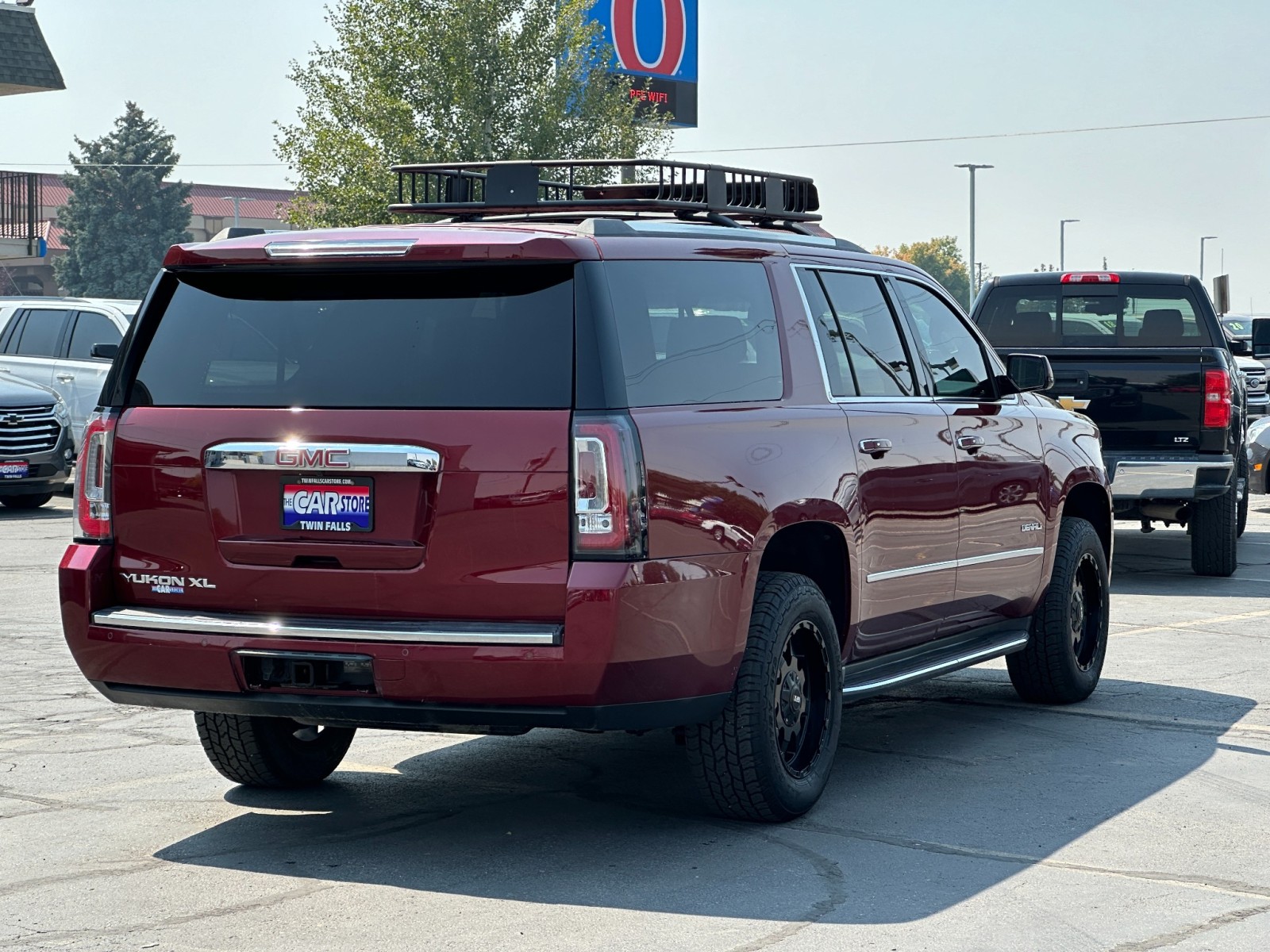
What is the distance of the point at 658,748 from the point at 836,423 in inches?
67.8

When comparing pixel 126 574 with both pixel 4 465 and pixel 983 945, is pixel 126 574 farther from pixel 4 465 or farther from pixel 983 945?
pixel 4 465

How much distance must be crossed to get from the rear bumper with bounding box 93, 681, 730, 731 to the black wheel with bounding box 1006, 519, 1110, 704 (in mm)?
2943

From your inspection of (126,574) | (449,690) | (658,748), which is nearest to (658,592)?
(449,690)

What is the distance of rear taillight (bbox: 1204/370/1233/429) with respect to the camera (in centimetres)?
1241

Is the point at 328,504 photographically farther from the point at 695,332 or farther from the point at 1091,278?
the point at 1091,278

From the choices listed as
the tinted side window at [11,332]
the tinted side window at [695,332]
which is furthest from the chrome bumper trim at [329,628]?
the tinted side window at [11,332]

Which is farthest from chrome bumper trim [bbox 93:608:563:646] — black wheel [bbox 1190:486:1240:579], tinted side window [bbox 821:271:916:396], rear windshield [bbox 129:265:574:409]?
black wheel [bbox 1190:486:1240:579]

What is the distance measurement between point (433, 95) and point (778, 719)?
33856 mm

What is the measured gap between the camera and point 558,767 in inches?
271

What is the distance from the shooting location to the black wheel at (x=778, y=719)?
18.5 ft

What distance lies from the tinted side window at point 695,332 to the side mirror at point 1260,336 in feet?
29.6

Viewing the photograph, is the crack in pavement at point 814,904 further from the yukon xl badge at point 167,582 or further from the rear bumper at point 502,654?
the yukon xl badge at point 167,582

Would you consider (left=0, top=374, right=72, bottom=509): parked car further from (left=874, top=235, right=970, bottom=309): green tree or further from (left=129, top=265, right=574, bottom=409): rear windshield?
(left=874, top=235, right=970, bottom=309): green tree

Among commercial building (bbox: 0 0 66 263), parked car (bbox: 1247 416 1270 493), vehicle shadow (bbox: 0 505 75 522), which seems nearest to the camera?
vehicle shadow (bbox: 0 505 75 522)
